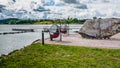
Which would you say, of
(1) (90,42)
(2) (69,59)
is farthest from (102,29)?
(2) (69,59)

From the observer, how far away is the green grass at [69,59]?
47.7 ft

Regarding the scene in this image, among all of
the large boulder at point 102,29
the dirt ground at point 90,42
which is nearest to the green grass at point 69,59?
the dirt ground at point 90,42

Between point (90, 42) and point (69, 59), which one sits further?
point (90, 42)

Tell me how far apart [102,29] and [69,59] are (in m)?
16.5

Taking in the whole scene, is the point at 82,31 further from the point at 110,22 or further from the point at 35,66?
the point at 35,66

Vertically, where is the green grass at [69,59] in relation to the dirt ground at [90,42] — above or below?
above

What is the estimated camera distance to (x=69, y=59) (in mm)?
16109

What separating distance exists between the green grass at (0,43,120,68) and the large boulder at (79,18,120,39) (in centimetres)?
1227

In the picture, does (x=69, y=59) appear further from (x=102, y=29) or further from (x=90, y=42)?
(x=102, y=29)

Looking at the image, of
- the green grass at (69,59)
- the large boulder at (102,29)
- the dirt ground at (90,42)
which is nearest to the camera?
the green grass at (69,59)

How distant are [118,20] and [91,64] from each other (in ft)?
60.6

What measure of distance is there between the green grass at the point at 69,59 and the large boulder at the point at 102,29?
1227 centimetres

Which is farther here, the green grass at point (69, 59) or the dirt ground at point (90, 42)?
the dirt ground at point (90, 42)

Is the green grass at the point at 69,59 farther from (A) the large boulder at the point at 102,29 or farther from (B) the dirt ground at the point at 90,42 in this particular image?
(A) the large boulder at the point at 102,29
